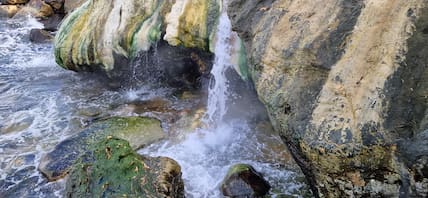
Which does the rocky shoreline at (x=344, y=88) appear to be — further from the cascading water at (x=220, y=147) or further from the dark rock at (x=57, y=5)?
the dark rock at (x=57, y=5)

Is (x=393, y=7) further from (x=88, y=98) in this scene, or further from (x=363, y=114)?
(x=88, y=98)

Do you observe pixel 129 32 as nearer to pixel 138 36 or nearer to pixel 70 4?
pixel 138 36

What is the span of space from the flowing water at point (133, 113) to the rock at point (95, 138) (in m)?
0.19

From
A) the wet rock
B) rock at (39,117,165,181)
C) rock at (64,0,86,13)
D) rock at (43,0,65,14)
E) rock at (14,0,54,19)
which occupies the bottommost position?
the wet rock

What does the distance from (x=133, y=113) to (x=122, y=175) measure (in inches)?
132

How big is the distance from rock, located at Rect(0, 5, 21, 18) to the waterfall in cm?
1212

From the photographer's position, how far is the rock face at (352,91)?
3.87m

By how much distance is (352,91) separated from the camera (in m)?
4.16

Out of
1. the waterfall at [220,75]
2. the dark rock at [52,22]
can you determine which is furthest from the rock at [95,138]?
the dark rock at [52,22]

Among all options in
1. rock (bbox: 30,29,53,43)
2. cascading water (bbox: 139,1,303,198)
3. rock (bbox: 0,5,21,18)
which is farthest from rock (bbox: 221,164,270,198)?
rock (bbox: 0,5,21,18)

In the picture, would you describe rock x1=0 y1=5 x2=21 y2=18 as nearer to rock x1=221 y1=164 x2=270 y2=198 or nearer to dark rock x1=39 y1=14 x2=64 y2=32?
dark rock x1=39 y1=14 x2=64 y2=32

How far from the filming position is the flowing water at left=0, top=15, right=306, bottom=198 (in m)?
6.18

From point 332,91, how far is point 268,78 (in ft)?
3.06

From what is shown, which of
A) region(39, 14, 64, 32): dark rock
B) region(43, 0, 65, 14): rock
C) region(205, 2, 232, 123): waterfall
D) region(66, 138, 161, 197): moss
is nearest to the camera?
region(66, 138, 161, 197): moss
